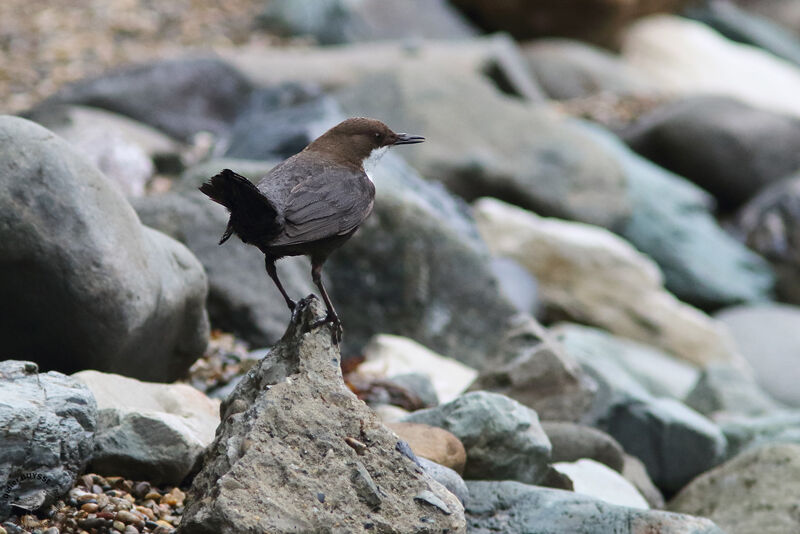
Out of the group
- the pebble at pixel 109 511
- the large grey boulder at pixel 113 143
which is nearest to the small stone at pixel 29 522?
the pebble at pixel 109 511

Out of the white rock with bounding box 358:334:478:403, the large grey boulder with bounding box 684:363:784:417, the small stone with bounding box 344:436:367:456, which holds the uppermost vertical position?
the small stone with bounding box 344:436:367:456

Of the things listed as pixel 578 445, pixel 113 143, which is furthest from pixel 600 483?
pixel 113 143

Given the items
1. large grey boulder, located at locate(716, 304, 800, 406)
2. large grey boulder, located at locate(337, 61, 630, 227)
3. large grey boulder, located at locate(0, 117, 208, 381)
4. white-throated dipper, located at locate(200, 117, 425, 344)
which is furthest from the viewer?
large grey boulder, located at locate(337, 61, 630, 227)

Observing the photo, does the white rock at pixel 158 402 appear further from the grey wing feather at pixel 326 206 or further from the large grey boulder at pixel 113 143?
the large grey boulder at pixel 113 143

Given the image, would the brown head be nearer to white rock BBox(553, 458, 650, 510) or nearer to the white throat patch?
the white throat patch

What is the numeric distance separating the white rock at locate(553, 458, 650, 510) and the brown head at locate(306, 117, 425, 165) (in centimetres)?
158

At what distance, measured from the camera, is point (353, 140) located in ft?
13.0

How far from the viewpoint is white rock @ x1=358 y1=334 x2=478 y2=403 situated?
5531 mm

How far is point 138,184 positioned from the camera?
7.36 metres

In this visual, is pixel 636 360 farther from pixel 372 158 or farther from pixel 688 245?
pixel 372 158

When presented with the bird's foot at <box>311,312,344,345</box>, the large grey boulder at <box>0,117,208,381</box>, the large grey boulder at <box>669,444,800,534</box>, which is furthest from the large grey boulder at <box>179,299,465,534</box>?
the large grey boulder at <box>669,444,800,534</box>

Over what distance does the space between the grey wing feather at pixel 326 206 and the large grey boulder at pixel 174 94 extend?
530 centimetres

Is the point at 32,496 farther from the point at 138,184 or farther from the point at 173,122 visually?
the point at 173,122

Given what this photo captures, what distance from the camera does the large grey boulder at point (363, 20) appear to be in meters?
11.6
